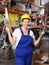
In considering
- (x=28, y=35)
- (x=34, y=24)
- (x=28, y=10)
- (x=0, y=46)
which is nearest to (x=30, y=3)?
(x=28, y=10)

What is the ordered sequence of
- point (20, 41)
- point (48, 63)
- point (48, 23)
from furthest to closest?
point (48, 23) → point (48, 63) → point (20, 41)

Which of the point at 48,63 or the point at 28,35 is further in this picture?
the point at 48,63

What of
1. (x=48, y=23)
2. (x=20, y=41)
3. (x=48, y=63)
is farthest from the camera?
(x=48, y=23)

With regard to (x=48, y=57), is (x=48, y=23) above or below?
above

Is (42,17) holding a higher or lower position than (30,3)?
lower

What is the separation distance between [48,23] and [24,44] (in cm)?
137

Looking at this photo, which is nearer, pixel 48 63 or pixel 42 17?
pixel 48 63

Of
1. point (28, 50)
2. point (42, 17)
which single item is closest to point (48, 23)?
point (42, 17)

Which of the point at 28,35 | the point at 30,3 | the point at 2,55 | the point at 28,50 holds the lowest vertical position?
the point at 2,55

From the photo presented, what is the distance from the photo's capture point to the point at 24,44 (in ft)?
8.78

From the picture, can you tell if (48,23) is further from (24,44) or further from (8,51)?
(24,44)

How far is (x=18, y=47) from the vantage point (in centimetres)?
269

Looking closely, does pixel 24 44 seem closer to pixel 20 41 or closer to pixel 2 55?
pixel 20 41

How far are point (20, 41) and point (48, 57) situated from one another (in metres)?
1.23
